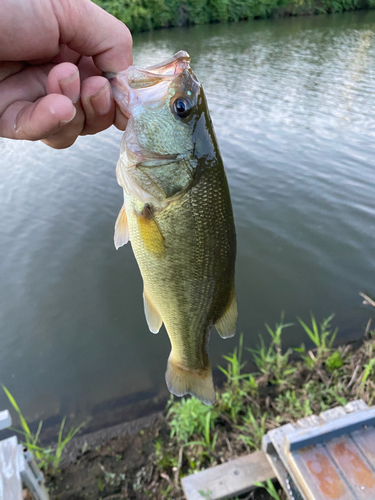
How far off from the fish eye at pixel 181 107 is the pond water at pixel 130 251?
12.1 ft

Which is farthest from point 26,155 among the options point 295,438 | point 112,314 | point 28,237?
point 295,438

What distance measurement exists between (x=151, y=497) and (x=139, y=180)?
276cm

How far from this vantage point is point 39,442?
148 inches

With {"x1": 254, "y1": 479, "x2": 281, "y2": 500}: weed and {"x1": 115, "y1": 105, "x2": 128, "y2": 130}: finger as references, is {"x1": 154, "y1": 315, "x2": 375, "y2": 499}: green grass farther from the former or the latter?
{"x1": 115, "y1": 105, "x2": 128, "y2": 130}: finger

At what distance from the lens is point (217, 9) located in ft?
119

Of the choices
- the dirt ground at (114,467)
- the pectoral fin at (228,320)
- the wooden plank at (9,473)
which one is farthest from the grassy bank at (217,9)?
the wooden plank at (9,473)

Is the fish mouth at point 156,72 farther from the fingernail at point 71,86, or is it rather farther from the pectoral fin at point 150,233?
the pectoral fin at point 150,233

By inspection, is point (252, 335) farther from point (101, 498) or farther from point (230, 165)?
point (230, 165)

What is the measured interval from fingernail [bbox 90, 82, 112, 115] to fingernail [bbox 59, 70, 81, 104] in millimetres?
90

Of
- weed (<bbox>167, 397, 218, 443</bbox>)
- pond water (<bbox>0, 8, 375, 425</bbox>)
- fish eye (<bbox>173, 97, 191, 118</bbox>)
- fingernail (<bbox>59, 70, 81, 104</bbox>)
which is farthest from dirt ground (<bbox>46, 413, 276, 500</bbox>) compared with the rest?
fingernail (<bbox>59, 70, 81, 104</bbox>)

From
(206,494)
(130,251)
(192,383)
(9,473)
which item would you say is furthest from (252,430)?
(130,251)

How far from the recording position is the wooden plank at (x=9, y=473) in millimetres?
2074

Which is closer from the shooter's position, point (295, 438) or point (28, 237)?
point (295, 438)

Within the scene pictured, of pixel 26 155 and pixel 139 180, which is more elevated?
pixel 139 180
